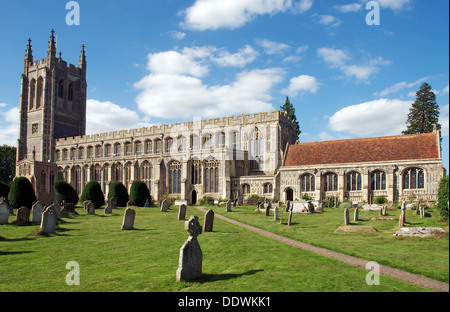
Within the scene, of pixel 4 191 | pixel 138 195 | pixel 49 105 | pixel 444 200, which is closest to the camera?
pixel 444 200

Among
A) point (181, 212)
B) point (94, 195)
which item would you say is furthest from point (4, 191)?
point (181, 212)

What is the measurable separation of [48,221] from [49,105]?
51926 millimetres

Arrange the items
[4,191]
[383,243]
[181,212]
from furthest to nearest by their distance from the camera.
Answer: [4,191]
[181,212]
[383,243]

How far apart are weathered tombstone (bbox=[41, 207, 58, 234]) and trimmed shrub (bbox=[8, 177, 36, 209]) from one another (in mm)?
15635

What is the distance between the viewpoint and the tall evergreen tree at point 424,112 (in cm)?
4203

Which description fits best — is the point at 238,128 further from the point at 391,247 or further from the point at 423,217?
the point at 391,247

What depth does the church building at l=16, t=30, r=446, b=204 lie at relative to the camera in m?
32.0

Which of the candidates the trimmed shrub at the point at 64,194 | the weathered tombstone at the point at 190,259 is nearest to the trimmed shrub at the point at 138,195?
the trimmed shrub at the point at 64,194

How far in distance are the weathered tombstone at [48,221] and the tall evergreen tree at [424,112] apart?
4053 centimetres

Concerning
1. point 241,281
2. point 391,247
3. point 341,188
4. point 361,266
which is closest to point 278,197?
point 341,188

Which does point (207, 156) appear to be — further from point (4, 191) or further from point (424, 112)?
point (424, 112)

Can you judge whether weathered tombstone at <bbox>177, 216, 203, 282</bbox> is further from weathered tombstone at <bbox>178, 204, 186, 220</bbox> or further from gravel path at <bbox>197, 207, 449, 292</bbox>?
weathered tombstone at <bbox>178, 204, 186, 220</bbox>

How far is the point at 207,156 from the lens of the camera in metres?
42.3
